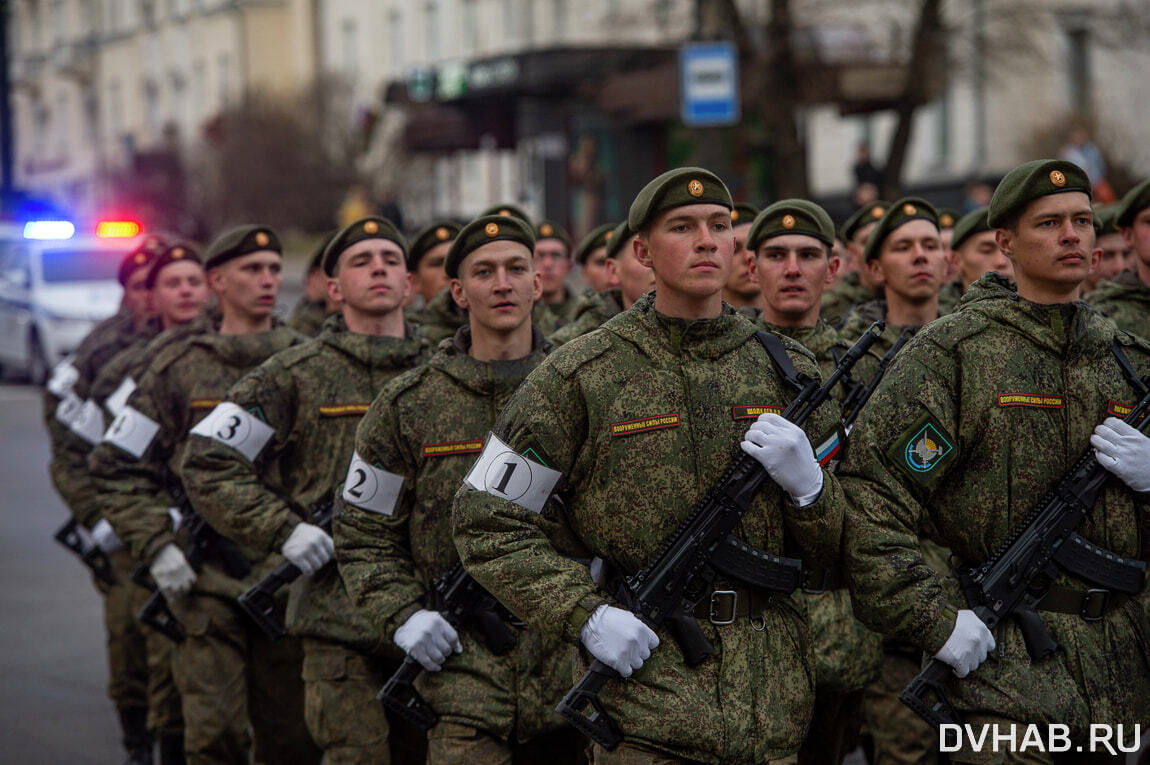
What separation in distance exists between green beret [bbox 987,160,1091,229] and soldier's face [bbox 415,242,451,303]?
3559mm

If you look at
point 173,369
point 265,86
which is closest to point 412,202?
point 265,86

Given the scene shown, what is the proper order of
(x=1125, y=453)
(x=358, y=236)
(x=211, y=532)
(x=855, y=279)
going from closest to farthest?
1. (x=1125, y=453)
2. (x=358, y=236)
3. (x=211, y=532)
4. (x=855, y=279)

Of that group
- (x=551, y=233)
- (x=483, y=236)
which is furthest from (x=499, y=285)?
(x=551, y=233)

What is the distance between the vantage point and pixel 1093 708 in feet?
15.5

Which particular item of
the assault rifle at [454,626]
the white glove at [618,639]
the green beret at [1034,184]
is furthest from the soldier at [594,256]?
the white glove at [618,639]

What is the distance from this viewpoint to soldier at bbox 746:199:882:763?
590cm

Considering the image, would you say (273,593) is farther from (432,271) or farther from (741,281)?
(741,281)

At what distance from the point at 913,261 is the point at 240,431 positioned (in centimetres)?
264

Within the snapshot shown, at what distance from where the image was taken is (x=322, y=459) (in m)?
6.47

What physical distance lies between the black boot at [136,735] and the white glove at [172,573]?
116cm

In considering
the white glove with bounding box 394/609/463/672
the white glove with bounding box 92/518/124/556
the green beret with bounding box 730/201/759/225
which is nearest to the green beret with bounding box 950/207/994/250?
the green beret with bounding box 730/201/759/225

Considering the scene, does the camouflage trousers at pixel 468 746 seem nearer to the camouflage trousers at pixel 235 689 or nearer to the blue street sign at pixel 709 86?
the camouflage trousers at pixel 235 689

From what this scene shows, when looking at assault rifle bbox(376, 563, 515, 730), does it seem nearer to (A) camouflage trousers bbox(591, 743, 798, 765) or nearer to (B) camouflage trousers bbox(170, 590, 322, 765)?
(A) camouflage trousers bbox(591, 743, 798, 765)

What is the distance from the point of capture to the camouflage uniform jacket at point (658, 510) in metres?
4.46
